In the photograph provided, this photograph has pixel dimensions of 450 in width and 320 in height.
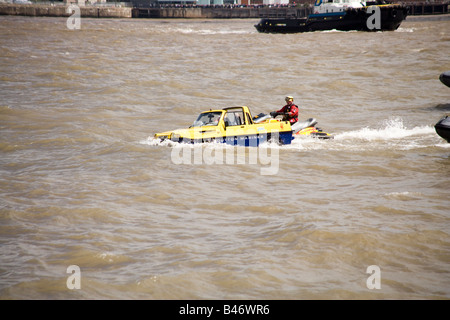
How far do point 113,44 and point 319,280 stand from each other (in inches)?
1441

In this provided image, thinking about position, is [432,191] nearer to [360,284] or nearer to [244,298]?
[360,284]

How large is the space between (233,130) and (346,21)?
131 ft

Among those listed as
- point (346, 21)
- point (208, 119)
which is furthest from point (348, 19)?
point (208, 119)

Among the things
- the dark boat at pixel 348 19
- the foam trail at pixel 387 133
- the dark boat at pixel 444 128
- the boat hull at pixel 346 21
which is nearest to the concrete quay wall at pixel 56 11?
the dark boat at pixel 348 19

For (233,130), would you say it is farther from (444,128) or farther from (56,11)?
(56,11)

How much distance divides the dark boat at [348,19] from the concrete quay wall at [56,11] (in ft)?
115

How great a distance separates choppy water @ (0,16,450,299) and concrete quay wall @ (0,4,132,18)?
50539 mm

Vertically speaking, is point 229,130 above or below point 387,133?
above

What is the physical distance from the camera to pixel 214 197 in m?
10.7

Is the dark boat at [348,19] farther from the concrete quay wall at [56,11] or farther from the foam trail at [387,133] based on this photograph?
the concrete quay wall at [56,11]

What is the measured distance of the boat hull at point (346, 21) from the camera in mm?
50250

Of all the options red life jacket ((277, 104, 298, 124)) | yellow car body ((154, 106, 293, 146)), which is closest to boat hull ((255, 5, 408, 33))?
red life jacket ((277, 104, 298, 124))

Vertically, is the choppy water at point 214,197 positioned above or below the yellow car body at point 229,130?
below
